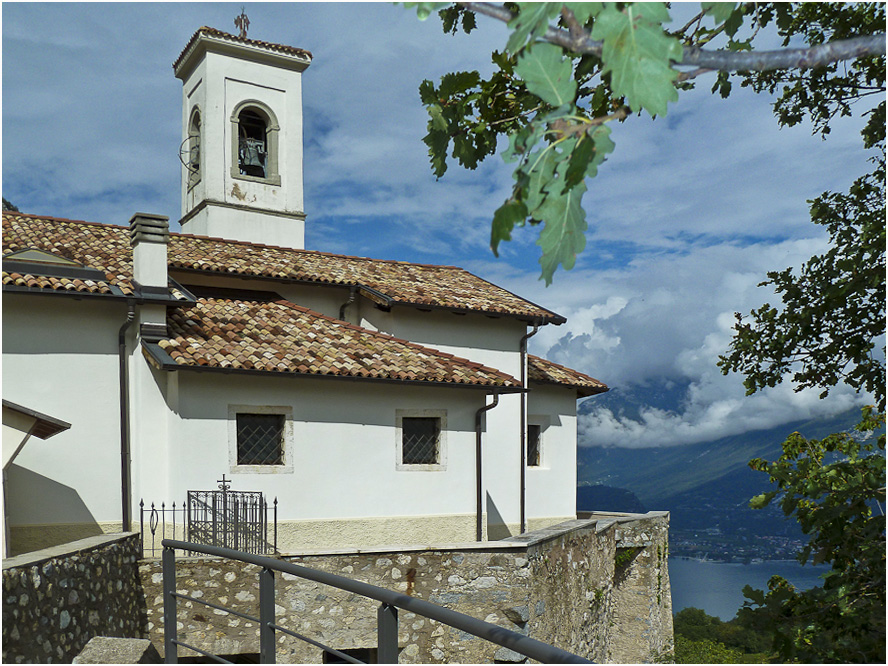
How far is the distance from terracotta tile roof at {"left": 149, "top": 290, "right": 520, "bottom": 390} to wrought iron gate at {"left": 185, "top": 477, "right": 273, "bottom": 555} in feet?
6.42

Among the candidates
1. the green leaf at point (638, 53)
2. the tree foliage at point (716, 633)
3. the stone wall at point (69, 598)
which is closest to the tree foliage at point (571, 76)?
the green leaf at point (638, 53)

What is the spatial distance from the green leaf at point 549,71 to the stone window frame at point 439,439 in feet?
38.7

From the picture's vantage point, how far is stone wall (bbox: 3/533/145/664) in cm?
635

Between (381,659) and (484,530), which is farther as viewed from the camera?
(484,530)

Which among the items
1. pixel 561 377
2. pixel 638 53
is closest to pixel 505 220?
pixel 638 53

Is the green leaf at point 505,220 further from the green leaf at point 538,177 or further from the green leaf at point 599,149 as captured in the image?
the green leaf at point 599,149

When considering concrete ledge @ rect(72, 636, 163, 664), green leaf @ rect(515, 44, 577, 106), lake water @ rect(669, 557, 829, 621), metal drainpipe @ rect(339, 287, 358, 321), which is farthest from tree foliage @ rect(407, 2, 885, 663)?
lake water @ rect(669, 557, 829, 621)

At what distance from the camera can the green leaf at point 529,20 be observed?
6.64ft

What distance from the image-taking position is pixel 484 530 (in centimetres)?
1450

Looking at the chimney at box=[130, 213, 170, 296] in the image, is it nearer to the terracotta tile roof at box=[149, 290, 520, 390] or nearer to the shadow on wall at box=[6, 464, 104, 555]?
the terracotta tile roof at box=[149, 290, 520, 390]

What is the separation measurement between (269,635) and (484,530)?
10.7m

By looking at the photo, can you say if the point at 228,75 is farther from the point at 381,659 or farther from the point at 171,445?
the point at 381,659

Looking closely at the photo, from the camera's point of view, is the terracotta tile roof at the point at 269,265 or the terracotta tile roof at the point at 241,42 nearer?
the terracotta tile roof at the point at 269,265

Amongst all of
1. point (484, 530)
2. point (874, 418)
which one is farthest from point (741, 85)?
point (484, 530)
